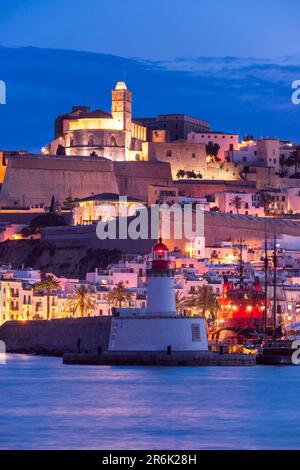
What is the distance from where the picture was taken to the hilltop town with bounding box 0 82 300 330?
6631 centimetres

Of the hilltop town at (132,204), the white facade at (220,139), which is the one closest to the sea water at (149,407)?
the hilltop town at (132,204)

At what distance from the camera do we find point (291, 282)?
70.2m

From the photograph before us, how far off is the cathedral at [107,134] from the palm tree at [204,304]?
33.2 meters

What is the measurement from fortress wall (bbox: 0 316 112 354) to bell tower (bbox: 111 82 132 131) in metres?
38.3

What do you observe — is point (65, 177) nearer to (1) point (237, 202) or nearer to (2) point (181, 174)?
(2) point (181, 174)

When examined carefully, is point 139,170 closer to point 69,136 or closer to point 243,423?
point 69,136

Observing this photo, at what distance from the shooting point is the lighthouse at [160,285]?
1683 inches

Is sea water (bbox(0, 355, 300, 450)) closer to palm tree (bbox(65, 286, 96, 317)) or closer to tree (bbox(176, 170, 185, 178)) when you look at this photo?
palm tree (bbox(65, 286, 96, 317))

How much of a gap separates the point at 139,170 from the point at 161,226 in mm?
16403

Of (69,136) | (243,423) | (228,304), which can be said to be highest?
(69,136)

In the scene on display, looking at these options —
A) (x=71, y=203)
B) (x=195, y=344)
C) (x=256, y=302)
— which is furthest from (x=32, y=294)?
(x=71, y=203)

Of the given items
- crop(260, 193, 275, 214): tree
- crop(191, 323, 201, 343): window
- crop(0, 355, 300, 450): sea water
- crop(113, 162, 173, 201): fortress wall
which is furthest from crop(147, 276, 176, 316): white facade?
crop(113, 162, 173, 201): fortress wall

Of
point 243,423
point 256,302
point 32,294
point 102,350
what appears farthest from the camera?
point 32,294

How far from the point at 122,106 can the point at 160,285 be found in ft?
178
